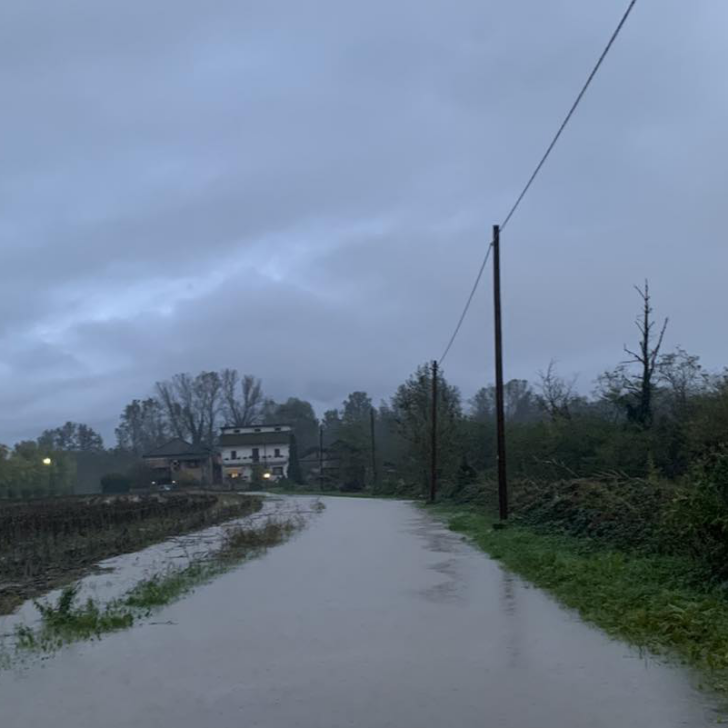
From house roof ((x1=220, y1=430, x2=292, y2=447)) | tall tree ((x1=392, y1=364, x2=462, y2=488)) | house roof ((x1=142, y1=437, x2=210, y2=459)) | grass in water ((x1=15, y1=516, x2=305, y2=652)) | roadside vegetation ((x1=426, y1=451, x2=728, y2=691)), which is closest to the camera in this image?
roadside vegetation ((x1=426, y1=451, x2=728, y2=691))

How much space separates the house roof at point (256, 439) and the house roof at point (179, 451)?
4.13 m

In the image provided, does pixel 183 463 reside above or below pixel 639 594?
above

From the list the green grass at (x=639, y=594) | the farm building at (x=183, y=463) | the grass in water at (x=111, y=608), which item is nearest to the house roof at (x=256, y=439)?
the farm building at (x=183, y=463)

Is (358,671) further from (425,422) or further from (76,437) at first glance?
(76,437)

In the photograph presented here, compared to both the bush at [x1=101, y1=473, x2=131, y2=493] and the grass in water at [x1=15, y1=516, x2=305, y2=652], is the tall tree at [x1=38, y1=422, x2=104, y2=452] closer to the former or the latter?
the bush at [x1=101, y1=473, x2=131, y2=493]

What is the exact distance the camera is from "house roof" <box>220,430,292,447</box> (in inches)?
4783

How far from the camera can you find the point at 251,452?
12188 centimetres

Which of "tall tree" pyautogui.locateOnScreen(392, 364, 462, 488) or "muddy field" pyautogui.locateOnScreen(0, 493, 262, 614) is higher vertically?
"tall tree" pyautogui.locateOnScreen(392, 364, 462, 488)

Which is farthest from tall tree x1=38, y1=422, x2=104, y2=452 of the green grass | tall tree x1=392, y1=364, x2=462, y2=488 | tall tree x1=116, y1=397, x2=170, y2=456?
the green grass

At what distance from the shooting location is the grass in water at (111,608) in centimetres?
1112

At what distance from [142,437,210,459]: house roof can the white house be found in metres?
3.90

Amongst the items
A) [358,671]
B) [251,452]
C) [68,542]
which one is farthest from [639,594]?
[251,452]

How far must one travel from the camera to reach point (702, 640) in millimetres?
9273

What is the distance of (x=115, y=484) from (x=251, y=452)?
66.7ft
